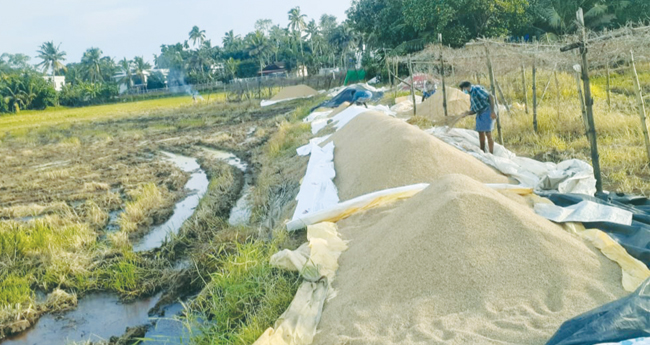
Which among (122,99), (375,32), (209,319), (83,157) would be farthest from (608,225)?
(122,99)

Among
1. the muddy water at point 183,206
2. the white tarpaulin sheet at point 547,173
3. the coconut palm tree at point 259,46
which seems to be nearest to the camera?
the white tarpaulin sheet at point 547,173

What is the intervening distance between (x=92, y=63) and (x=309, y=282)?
50231 mm

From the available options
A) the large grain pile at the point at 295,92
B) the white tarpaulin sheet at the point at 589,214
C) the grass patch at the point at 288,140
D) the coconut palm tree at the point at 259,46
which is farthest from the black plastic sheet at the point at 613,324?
the coconut palm tree at the point at 259,46

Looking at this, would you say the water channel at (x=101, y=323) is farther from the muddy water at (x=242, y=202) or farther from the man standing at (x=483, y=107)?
the man standing at (x=483, y=107)

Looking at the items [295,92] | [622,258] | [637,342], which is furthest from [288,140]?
[295,92]

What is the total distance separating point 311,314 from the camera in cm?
304

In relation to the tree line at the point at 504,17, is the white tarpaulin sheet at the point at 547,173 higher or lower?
lower

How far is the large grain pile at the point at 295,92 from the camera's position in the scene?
2505 cm

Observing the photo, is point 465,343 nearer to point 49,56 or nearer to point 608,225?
point 608,225

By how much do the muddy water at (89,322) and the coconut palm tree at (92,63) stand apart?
47621 millimetres

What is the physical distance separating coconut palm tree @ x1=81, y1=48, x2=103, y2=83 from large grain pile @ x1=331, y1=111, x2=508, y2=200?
154 feet

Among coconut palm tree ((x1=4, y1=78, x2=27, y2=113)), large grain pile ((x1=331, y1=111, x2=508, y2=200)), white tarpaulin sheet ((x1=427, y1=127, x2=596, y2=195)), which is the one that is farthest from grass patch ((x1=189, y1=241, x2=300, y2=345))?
coconut palm tree ((x1=4, y1=78, x2=27, y2=113))

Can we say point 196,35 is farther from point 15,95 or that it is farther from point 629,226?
point 629,226

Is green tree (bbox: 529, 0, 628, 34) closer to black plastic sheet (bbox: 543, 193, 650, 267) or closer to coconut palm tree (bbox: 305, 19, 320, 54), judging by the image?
black plastic sheet (bbox: 543, 193, 650, 267)
